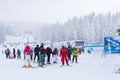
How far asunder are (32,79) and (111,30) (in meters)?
92.6

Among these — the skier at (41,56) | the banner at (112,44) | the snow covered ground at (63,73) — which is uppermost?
the banner at (112,44)

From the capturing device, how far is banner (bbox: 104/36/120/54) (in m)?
22.6

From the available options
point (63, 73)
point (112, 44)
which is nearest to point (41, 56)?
point (63, 73)

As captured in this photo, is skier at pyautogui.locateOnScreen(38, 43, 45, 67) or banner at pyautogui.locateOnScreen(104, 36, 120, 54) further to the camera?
skier at pyautogui.locateOnScreen(38, 43, 45, 67)

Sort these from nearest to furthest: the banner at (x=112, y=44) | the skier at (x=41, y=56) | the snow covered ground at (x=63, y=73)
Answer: the snow covered ground at (x=63, y=73)
the banner at (x=112, y=44)
the skier at (x=41, y=56)

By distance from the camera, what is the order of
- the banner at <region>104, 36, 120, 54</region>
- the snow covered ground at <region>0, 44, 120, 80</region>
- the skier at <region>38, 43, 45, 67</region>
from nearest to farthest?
the snow covered ground at <region>0, 44, 120, 80</region> → the banner at <region>104, 36, 120, 54</region> → the skier at <region>38, 43, 45, 67</region>

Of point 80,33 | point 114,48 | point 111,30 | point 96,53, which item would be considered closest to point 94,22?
point 80,33

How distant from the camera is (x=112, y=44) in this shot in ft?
74.9

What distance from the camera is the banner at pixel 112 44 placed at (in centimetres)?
2262

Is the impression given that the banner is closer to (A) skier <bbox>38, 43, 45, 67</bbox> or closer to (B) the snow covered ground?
(B) the snow covered ground

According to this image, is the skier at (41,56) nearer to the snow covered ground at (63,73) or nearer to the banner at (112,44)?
the snow covered ground at (63,73)

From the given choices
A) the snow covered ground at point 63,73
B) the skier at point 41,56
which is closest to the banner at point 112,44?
the snow covered ground at point 63,73

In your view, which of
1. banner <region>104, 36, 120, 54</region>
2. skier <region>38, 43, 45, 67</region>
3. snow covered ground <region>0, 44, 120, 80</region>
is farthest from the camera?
skier <region>38, 43, 45, 67</region>

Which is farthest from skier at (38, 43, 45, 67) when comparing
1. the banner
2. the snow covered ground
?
the banner
